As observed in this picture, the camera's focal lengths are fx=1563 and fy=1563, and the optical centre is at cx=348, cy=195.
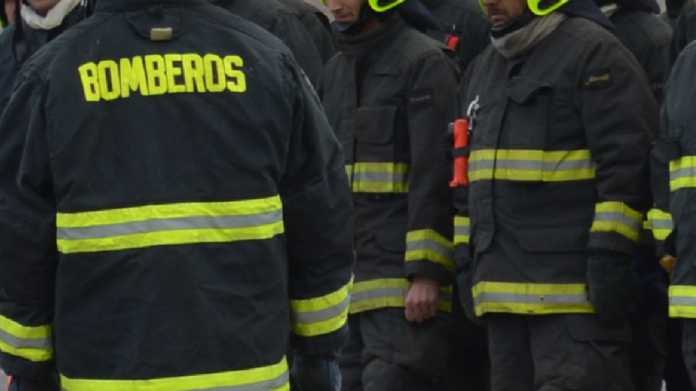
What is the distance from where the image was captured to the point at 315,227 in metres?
4.06

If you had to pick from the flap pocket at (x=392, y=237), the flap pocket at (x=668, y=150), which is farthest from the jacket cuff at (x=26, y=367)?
the flap pocket at (x=392, y=237)

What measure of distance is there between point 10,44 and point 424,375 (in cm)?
230

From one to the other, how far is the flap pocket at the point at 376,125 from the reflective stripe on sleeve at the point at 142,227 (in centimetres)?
316

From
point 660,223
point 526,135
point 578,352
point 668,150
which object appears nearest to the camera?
point 668,150

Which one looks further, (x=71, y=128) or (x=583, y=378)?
(x=583, y=378)

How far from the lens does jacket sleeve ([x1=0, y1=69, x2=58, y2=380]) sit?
3.82m

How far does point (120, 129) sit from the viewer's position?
12.5 feet

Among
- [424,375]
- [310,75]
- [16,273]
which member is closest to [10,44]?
[310,75]

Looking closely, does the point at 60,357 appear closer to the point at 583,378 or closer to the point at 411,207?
the point at 583,378

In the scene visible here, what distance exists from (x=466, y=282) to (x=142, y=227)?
2951mm

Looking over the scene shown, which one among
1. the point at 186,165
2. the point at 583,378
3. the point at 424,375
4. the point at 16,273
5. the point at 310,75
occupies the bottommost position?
the point at 424,375

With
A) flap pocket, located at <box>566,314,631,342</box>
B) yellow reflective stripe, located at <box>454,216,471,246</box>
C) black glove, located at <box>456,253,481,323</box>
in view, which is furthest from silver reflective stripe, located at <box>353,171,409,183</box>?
flap pocket, located at <box>566,314,631,342</box>

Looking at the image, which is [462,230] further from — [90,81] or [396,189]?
[90,81]

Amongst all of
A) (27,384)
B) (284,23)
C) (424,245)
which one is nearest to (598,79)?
(424,245)
